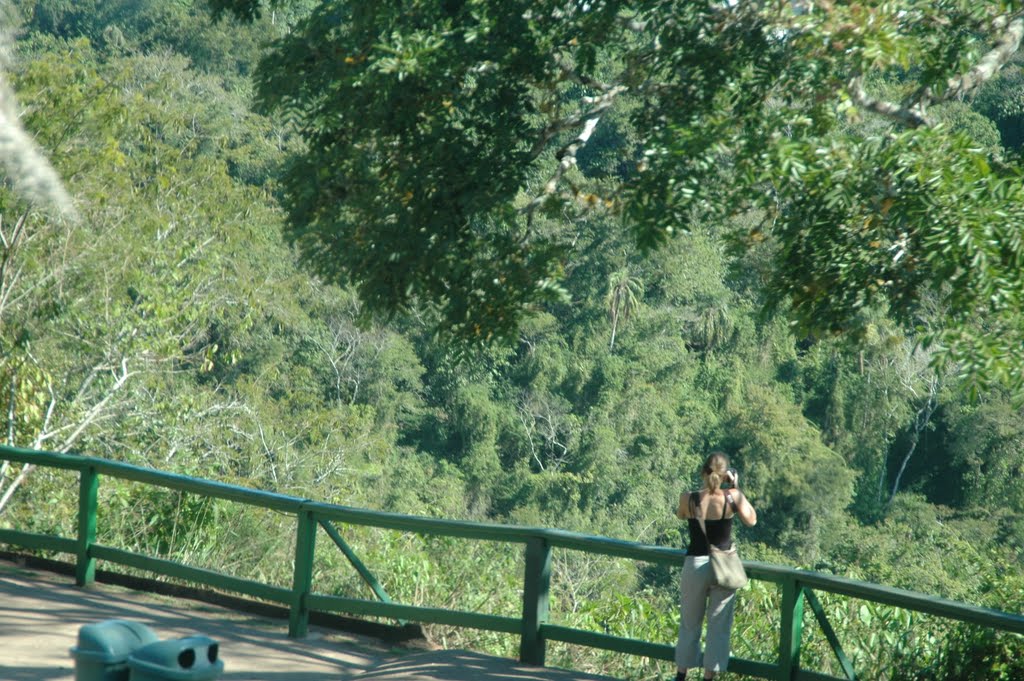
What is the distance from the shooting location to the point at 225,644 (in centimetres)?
685

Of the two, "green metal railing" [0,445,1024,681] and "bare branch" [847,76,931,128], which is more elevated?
"bare branch" [847,76,931,128]

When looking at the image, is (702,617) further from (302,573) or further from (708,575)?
(302,573)

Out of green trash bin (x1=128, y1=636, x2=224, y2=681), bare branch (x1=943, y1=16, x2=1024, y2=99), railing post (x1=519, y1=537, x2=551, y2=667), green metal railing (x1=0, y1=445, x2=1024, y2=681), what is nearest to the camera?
green trash bin (x1=128, y1=636, x2=224, y2=681)

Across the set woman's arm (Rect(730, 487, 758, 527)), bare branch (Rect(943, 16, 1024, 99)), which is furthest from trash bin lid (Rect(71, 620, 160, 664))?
bare branch (Rect(943, 16, 1024, 99))

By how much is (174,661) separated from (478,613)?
382cm

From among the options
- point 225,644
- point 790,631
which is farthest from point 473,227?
point 790,631

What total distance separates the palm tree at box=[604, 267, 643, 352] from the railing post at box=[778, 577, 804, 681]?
38844 mm

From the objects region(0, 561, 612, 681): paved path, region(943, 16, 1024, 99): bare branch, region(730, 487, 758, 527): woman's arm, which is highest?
region(943, 16, 1024, 99): bare branch

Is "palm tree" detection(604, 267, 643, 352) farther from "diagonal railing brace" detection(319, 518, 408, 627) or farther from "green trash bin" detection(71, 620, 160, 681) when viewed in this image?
"green trash bin" detection(71, 620, 160, 681)

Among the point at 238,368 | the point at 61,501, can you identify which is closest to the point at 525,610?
the point at 61,501

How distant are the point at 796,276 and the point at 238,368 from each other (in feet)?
102

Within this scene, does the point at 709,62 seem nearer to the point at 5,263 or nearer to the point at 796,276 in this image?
the point at 796,276

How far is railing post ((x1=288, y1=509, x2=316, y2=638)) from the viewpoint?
23.8ft

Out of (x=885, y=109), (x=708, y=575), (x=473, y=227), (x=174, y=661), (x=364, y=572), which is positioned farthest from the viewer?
(x=473, y=227)
